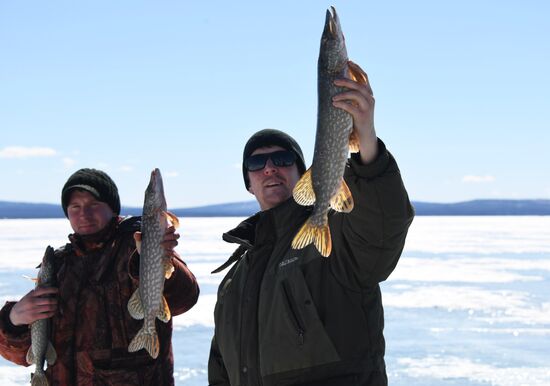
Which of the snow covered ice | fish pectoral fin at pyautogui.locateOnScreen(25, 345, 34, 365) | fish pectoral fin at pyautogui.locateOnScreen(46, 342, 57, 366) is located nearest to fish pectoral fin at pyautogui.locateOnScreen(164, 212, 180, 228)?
fish pectoral fin at pyautogui.locateOnScreen(46, 342, 57, 366)

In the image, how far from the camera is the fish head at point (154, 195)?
401 centimetres

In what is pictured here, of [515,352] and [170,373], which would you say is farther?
[515,352]

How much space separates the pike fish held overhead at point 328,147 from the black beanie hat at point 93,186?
229 centimetres

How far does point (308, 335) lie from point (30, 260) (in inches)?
931

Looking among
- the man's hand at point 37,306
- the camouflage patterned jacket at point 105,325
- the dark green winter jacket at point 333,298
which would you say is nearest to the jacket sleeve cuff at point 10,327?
the camouflage patterned jacket at point 105,325

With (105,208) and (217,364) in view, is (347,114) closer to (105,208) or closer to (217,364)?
(217,364)

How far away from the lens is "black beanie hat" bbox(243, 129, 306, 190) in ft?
13.1

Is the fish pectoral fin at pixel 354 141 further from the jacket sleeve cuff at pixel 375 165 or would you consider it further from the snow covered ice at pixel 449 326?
the snow covered ice at pixel 449 326

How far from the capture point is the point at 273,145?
13.1 ft

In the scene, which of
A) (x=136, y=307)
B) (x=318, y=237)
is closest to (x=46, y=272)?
(x=136, y=307)

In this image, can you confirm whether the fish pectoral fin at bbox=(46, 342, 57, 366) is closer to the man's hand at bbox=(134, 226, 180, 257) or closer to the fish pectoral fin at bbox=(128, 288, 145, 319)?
the fish pectoral fin at bbox=(128, 288, 145, 319)

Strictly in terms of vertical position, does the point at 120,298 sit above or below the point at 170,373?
above

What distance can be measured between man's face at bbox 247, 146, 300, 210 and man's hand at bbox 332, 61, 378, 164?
3.80 ft

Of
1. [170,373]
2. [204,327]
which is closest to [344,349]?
[170,373]
